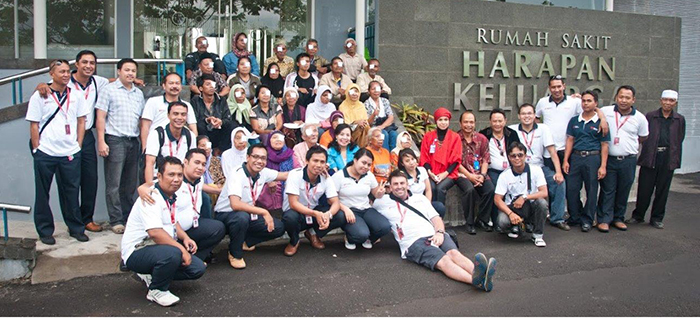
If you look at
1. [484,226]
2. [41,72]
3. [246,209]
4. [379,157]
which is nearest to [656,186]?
[484,226]

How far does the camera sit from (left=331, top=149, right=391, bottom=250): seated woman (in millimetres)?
6531

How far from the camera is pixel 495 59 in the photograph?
11.8 meters

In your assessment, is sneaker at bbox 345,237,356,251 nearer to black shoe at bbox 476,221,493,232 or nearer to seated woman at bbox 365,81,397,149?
black shoe at bbox 476,221,493,232

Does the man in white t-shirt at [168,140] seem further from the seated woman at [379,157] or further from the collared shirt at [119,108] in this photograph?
the seated woman at [379,157]

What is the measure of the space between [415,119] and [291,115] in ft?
9.85

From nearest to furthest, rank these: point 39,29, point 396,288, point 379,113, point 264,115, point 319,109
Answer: point 396,288, point 264,115, point 319,109, point 379,113, point 39,29

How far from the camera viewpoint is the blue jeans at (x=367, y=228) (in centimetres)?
651

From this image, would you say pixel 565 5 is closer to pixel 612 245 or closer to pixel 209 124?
pixel 612 245

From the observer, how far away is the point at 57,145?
250 inches

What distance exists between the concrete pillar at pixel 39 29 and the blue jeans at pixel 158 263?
7.15 metres

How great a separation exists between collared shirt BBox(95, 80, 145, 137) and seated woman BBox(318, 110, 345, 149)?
2303 millimetres

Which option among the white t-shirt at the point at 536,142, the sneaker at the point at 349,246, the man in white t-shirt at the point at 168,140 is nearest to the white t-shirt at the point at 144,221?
the man in white t-shirt at the point at 168,140

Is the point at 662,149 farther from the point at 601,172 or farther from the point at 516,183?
the point at 516,183

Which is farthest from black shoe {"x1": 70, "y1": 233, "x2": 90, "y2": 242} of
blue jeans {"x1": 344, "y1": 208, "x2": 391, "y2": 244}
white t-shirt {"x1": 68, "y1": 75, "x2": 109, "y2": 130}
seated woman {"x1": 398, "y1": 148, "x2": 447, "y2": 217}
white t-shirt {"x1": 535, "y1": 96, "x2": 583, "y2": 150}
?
white t-shirt {"x1": 535, "y1": 96, "x2": 583, "y2": 150}
